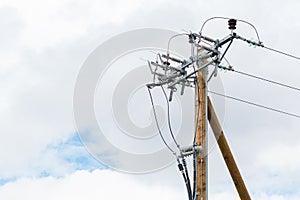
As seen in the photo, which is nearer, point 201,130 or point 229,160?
point 201,130

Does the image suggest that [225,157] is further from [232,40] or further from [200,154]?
[232,40]

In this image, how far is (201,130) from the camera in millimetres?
14938

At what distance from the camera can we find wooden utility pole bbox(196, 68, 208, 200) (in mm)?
14305

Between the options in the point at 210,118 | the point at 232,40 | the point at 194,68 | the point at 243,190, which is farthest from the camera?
the point at 243,190

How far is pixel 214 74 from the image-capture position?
49.3 ft

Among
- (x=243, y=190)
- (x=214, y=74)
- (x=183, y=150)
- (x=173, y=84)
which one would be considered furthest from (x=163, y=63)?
(x=243, y=190)

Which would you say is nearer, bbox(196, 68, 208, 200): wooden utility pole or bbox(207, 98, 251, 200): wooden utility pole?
bbox(196, 68, 208, 200): wooden utility pole

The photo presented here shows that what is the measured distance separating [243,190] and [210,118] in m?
2.92

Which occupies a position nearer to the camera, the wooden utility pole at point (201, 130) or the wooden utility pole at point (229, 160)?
the wooden utility pole at point (201, 130)

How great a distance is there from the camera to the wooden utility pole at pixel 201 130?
14.3 meters

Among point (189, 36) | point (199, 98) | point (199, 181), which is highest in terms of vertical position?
point (189, 36)

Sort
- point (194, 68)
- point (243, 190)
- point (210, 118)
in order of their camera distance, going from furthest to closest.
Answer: point (243, 190)
point (210, 118)
point (194, 68)

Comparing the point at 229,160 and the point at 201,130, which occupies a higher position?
the point at 229,160

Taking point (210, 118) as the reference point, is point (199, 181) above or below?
below
